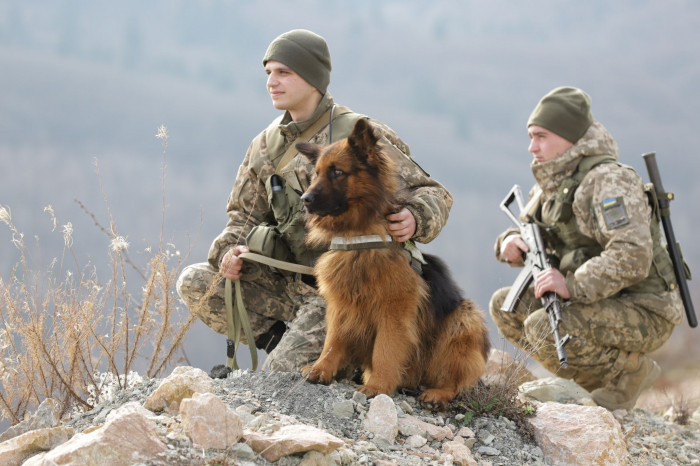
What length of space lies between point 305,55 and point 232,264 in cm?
195

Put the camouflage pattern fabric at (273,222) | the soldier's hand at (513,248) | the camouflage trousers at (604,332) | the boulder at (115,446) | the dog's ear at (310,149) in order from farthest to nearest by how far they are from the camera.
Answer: the soldier's hand at (513,248) → the camouflage trousers at (604,332) → the camouflage pattern fabric at (273,222) → the dog's ear at (310,149) → the boulder at (115,446)

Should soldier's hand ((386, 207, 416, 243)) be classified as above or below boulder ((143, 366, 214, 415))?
above

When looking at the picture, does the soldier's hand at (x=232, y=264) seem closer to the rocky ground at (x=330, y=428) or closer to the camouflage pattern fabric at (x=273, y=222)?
the camouflage pattern fabric at (x=273, y=222)

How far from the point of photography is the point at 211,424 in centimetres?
327

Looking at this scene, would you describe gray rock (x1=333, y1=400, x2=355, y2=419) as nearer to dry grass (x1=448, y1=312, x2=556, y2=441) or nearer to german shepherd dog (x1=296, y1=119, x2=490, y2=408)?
german shepherd dog (x1=296, y1=119, x2=490, y2=408)

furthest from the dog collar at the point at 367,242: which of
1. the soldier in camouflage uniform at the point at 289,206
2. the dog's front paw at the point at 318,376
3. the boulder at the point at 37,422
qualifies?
the boulder at the point at 37,422

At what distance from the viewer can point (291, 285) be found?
623cm

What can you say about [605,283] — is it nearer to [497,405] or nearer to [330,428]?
[497,405]

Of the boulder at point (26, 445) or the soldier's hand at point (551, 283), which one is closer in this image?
the boulder at point (26, 445)

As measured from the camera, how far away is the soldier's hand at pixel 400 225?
4.65 meters

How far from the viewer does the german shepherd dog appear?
445 cm

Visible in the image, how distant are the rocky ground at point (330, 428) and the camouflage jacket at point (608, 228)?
6.88ft

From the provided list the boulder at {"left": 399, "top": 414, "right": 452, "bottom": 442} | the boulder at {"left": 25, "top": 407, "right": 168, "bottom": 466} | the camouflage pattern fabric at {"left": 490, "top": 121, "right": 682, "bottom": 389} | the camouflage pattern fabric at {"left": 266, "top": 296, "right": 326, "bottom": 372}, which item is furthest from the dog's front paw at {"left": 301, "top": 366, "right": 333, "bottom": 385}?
the camouflage pattern fabric at {"left": 490, "top": 121, "right": 682, "bottom": 389}

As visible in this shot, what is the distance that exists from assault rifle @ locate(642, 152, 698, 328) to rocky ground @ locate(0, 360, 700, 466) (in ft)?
10.4
